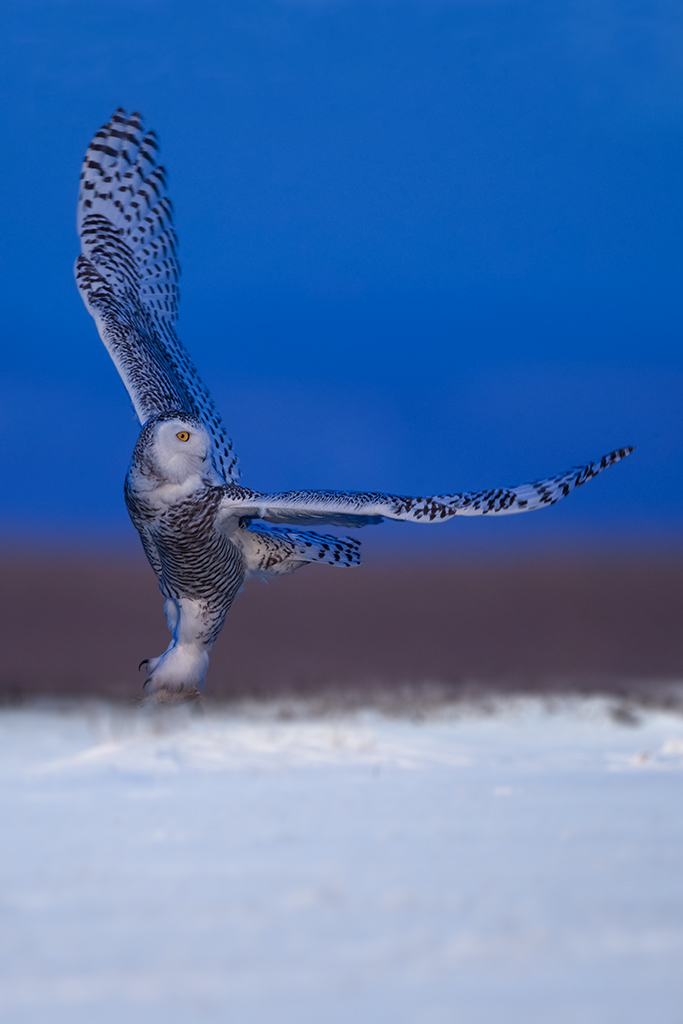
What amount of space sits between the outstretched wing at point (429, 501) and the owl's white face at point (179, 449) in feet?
0.97

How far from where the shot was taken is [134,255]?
648 cm

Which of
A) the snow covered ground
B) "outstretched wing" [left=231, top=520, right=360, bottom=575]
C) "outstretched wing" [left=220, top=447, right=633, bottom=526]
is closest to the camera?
the snow covered ground

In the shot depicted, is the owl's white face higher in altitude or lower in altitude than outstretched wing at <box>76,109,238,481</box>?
lower

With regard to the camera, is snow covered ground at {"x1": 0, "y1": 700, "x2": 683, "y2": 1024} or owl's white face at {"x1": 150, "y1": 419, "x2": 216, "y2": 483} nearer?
snow covered ground at {"x1": 0, "y1": 700, "x2": 683, "y2": 1024}

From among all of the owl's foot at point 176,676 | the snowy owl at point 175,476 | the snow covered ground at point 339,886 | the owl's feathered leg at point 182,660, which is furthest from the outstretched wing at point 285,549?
the snow covered ground at point 339,886

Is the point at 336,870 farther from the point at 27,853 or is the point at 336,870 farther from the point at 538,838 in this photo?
the point at 27,853

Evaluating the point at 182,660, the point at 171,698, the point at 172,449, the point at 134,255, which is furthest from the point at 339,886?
the point at 134,255

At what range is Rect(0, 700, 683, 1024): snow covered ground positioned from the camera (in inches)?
69.0

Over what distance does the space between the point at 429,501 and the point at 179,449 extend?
1232 millimetres

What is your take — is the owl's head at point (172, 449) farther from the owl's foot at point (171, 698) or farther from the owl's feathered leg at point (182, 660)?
the owl's foot at point (171, 698)

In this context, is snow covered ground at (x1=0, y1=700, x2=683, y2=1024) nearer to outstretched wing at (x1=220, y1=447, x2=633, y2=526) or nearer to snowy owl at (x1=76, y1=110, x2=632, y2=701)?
outstretched wing at (x1=220, y1=447, x2=633, y2=526)

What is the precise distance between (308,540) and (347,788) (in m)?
2.36

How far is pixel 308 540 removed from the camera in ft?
18.0

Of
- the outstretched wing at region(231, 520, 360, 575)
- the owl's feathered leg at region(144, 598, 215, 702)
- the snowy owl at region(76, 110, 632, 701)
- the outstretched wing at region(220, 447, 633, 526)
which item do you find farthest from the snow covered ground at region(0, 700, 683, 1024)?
the outstretched wing at region(231, 520, 360, 575)
